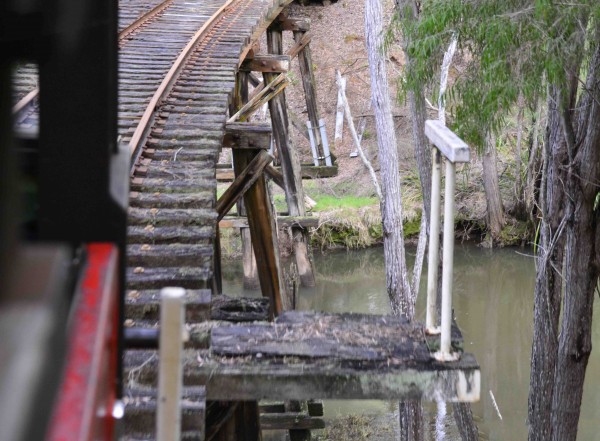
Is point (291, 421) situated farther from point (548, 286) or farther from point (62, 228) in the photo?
point (62, 228)

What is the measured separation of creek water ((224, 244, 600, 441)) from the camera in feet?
29.7

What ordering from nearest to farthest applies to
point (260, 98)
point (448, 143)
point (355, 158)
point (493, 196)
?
point (448, 143) < point (260, 98) < point (493, 196) < point (355, 158)

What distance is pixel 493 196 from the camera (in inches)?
552

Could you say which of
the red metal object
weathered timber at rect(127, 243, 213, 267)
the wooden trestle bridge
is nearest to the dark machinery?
the red metal object

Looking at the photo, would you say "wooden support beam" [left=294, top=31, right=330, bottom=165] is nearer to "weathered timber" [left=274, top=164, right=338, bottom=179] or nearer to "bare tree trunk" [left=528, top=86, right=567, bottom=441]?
"weathered timber" [left=274, top=164, right=338, bottom=179]

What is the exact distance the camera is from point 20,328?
0.68m

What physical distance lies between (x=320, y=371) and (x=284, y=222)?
8.17 m

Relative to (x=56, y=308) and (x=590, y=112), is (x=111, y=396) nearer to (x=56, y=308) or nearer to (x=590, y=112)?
(x=56, y=308)

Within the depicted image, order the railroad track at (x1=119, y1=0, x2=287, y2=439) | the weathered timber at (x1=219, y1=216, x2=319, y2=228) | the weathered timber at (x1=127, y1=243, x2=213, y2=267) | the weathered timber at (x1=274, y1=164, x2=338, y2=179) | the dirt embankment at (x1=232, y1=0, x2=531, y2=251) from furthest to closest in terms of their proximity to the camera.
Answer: the dirt embankment at (x1=232, y1=0, x2=531, y2=251)
the weathered timber at (x1=274, y1=164, x2=338, y2=179)
the weathered timber at (x1=219, y1=216, x2=319, y2=228)
the weathered timber at (x1=127, y1=243, x2=213, y2=267)
the railroad track at (x1=119, y1=0, x2=287, y2=439)

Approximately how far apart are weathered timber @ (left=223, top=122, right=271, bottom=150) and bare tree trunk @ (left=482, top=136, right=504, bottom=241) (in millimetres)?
7729

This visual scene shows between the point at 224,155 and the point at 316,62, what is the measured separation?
3.93 m

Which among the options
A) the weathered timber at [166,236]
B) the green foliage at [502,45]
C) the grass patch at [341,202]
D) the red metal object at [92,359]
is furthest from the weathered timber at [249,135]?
the grass patch at [341,202]

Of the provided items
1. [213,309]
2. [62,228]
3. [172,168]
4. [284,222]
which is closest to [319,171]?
[284,222]

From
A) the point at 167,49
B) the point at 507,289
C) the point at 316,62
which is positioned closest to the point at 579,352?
the point at 167,49
